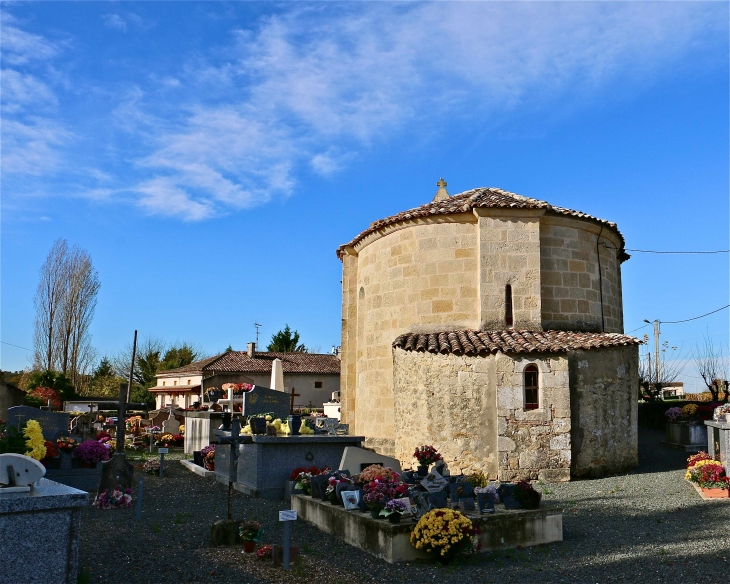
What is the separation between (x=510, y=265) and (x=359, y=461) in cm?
660

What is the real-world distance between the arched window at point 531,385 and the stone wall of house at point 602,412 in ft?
2.67

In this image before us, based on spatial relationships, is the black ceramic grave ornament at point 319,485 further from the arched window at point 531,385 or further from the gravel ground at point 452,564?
the arched window at point 531,385

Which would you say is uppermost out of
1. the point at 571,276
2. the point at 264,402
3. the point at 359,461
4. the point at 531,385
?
the point at 571,276

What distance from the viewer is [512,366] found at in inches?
531

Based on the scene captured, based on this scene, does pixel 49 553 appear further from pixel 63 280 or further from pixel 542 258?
pixel 63 280

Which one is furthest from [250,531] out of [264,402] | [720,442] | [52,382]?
[52,382]

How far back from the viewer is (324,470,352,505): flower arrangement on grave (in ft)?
28.9

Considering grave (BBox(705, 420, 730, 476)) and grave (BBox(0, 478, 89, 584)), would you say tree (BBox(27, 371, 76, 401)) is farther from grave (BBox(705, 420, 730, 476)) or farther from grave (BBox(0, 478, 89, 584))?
grave (BBox(0, 478, 89, 584))

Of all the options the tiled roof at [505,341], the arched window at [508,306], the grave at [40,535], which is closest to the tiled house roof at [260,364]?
the tiled roof at [505,341]

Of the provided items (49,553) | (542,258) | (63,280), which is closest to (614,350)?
(542,258)

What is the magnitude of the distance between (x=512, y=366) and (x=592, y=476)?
3.01 meters

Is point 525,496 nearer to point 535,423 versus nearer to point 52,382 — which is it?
point 535,423

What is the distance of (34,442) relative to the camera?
20.3 ft

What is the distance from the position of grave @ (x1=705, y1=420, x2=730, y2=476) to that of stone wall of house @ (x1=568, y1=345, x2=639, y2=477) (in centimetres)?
197
